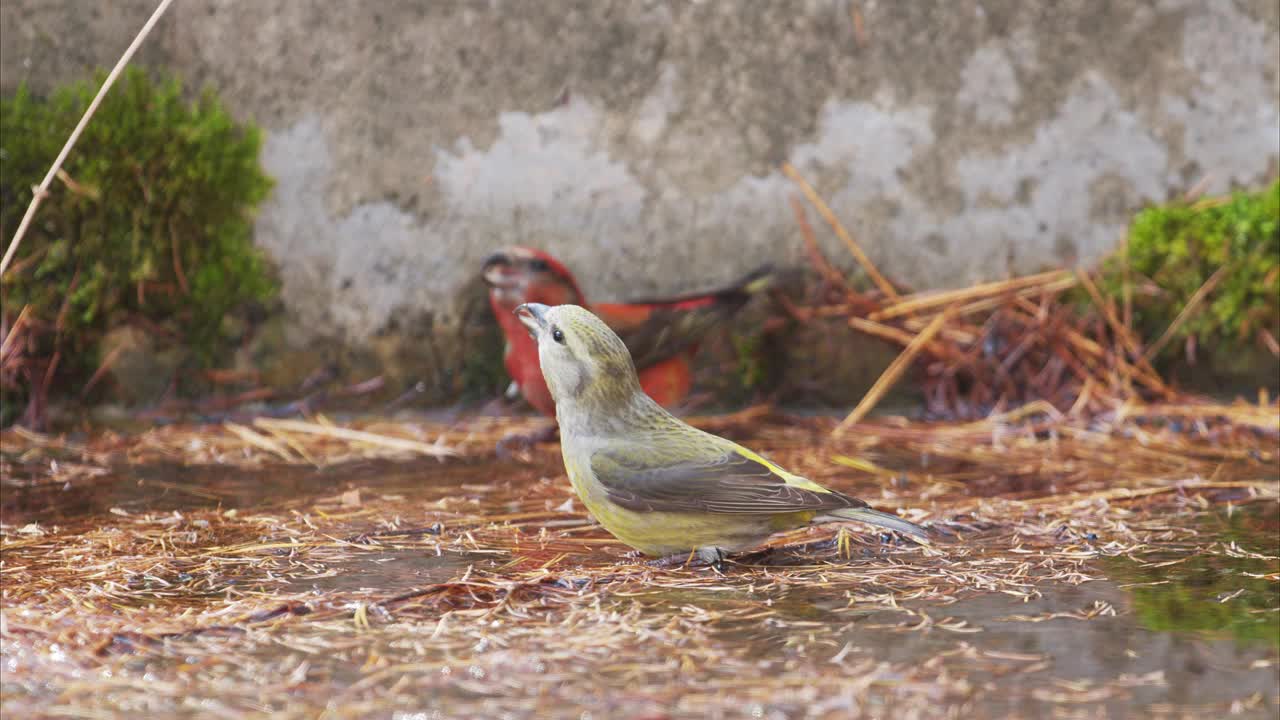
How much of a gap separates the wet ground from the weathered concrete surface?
157cm

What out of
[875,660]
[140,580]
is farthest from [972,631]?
[140,580]

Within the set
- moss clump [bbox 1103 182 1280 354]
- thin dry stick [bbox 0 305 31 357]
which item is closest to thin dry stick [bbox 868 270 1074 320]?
moss clump [bbox 1103 182 1280 354]

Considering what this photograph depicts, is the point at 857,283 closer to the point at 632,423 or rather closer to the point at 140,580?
the point at 632,423

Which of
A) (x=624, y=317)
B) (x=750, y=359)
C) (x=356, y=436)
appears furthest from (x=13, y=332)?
(x=750, y=359)

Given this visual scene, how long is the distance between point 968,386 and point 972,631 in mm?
3226

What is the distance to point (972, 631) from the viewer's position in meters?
2.34

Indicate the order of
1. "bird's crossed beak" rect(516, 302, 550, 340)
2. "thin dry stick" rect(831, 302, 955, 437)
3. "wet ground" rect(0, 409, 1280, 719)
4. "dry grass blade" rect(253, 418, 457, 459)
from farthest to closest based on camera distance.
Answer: "thin dry stick" rect(831, 302, 955, 437)
"dry grass blade" rect(253, 418, 457, 459)
"bird's crossed beak" rect(516, 302, 550, 340)
"wet ground" rect(0, 409, 1280, 719)

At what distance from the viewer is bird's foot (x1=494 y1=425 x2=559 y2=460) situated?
4695mm

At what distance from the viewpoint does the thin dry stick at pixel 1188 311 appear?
5.25 m

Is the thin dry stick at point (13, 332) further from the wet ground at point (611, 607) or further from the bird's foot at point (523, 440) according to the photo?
the bird's foot at point (523, 440)

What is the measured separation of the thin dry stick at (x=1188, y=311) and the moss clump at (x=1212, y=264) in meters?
0.02

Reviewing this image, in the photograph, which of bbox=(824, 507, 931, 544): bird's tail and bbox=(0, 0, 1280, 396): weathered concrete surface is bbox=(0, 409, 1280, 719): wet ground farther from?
bbox=(0, 0, 1280, 396): weathered concrete surface

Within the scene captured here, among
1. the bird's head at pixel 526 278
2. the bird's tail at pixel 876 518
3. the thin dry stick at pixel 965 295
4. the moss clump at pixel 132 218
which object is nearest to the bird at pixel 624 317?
the bird's head at pixel 526 278

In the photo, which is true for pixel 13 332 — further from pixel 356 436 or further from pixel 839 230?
pixel 839 230
